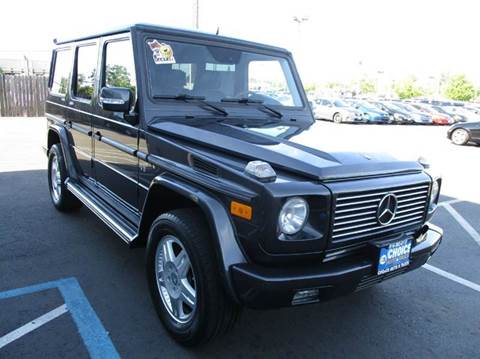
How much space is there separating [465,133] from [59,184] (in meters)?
14.6

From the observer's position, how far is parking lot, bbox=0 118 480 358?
110 inches

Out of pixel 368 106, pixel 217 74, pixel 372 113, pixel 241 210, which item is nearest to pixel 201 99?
pixel 217 74

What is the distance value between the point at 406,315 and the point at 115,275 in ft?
8.03

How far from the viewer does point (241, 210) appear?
2285 millimetres

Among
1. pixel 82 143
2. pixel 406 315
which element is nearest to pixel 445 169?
pixel 406 315

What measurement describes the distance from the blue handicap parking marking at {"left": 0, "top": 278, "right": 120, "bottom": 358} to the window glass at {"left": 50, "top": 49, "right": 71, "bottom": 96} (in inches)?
98.5

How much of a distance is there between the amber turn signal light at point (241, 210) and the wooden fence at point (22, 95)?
652 inches

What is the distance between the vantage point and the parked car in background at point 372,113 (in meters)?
23.3

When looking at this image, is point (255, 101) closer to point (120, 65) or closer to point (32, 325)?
point (120, 65)

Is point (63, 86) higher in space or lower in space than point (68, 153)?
higher

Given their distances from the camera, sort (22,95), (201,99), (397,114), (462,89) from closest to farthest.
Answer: (201,99) → (22,95) → (397,114) → (462,89)

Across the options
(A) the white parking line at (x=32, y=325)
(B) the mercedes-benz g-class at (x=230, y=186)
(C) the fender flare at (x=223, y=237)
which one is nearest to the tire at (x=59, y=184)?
(B) the mercedes-benz g-class at (x=230, y=186)

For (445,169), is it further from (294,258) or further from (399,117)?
(399,117)

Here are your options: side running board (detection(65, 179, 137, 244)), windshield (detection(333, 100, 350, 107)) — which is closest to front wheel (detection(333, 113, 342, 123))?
windshield (detection(333, 100, 350, 107))
